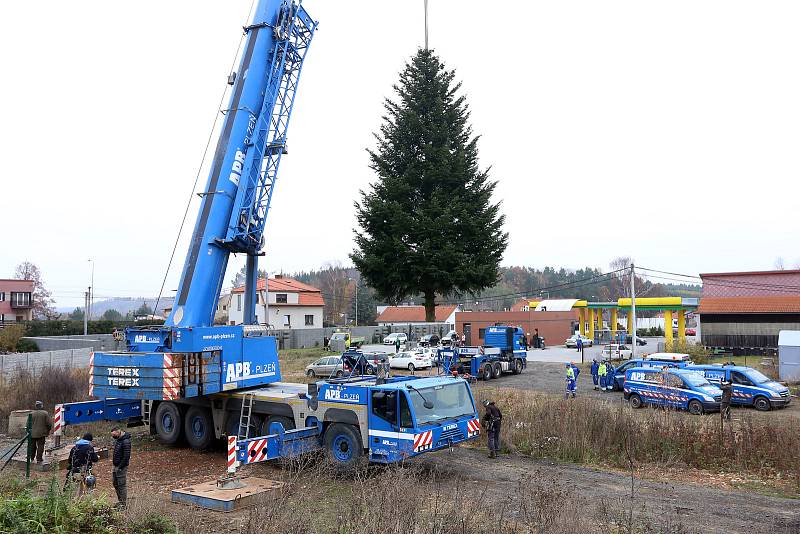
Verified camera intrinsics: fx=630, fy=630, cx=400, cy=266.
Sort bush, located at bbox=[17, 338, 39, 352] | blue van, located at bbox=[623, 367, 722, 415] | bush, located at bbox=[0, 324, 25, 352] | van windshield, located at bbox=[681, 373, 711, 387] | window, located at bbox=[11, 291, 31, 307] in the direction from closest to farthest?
1. blue van, located at bbox=[623, 367, 722, 415]
2. van windshield, located at bbox=[681, 373, 711, 387]
3. bush, located at bbox=[0, 324, 25, 352]
4. bush, located at bbox=[17, 338, 39, 352]
5. window, located at bbox=[11, 291, 31, 307]

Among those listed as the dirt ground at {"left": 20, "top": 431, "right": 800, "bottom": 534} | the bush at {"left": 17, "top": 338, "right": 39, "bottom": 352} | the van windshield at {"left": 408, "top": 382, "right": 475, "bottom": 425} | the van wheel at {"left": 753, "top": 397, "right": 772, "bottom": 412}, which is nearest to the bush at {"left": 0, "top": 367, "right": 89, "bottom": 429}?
the dirt ground at {"left": 20, "top": 431, "right": 800, "bottom": 534}

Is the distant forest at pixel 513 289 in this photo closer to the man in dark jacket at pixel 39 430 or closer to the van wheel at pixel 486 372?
the van wheel at pixel 486 372

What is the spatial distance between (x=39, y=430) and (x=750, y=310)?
4184 centimetres

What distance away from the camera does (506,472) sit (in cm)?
1367

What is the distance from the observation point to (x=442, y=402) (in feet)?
43.9

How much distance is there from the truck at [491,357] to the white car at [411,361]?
127 inches

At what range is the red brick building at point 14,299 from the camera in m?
75.8

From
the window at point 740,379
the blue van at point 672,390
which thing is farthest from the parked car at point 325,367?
the window at point 740,379

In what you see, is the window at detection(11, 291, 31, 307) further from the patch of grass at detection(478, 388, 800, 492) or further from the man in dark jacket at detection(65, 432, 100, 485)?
the patch of grass at detection(478, 388, 800, 492)

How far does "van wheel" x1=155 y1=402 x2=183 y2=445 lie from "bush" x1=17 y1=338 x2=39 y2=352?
3210 centimetres

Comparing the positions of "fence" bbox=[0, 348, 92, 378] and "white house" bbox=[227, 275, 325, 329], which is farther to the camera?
"white house" bbox=[227, 275, 325, 329]

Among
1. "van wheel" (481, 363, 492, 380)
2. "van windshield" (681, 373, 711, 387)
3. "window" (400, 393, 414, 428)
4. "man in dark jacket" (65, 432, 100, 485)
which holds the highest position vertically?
"window" (400, 393, 414, 428)

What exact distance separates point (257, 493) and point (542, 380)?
21949mm

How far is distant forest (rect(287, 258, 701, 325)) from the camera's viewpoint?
353 ft
